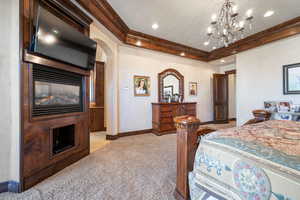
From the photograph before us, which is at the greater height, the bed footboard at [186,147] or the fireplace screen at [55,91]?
the fireplace screen at [55,91]

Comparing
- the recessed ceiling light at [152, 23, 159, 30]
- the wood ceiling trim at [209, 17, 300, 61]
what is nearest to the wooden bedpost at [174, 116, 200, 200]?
the recessed ceiling light at [152, 23, 159, 30]

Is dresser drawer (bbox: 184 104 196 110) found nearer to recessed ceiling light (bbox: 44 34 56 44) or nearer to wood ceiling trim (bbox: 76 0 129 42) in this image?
wood ceiling trim (bbox: 76 0 129 42)

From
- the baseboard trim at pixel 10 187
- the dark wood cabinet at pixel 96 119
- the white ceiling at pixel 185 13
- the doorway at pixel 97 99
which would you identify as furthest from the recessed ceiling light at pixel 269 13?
the baseboard trim at pixel 10 187

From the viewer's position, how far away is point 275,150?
2.63 ft

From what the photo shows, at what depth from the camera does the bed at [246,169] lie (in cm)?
63

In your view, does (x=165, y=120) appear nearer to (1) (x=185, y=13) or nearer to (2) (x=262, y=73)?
(1) (x=185, y=13)

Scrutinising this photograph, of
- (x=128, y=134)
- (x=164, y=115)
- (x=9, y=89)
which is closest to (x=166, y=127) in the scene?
(x=164, y=115)

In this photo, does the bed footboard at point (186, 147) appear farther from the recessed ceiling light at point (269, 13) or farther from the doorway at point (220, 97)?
the doorway at point (220, 97)

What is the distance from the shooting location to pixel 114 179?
5.83 ft

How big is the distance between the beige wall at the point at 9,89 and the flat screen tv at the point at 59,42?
0.28 m

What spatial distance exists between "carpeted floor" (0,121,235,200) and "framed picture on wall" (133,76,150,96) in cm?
195

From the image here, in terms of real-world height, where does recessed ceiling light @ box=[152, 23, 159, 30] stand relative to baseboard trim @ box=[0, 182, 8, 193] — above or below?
above

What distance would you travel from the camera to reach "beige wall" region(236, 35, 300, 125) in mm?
3304

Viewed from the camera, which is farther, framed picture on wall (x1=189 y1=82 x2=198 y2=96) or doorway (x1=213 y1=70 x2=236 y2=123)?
doorway (x1=213 y1=70 x2=236 y2=123)
